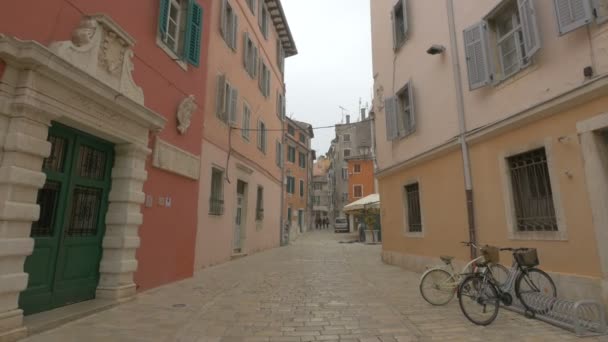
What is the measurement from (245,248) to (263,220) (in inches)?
110

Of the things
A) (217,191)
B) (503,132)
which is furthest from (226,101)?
(503,132)

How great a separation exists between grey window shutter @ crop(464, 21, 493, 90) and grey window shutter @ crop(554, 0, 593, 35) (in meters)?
1.63

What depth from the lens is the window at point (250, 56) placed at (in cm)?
1352

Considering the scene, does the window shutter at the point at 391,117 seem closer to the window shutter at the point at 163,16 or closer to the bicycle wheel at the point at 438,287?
the bicycle wheel at the point at 438,287

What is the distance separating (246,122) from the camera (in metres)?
13.8

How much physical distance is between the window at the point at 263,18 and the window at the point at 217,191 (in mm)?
8696

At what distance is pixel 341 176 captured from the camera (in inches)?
1886

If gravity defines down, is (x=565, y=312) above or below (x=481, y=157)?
below

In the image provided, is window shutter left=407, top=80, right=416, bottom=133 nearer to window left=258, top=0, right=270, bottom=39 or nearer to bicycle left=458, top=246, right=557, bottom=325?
bicycle left=458, top=246, right=557, bottom=325

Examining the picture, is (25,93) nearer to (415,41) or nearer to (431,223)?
(431,223)

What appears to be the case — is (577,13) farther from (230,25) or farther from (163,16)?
(230,25)

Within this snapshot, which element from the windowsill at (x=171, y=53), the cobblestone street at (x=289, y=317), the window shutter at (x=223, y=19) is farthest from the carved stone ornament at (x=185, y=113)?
the window shutter at (x=223, y=19)

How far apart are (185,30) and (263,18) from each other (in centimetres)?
1016

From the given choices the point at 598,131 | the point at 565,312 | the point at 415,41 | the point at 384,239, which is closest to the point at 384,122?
the point at 415,41
